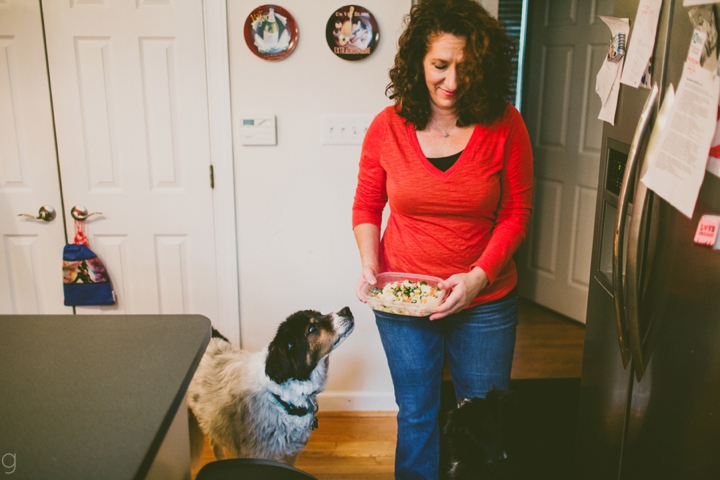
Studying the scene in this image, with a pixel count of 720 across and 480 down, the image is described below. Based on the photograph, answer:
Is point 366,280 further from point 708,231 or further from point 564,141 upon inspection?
point 564,141

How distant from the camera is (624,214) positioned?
1.33m

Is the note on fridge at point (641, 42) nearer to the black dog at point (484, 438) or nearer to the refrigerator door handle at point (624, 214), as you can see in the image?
the refrigerator door handle at point (624, 214)

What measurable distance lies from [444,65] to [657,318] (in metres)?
0.76

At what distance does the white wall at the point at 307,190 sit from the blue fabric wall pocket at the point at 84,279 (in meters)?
0.57

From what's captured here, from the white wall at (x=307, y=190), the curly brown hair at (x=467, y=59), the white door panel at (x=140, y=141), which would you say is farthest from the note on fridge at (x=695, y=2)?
the white door panel at (x=140, y=141)

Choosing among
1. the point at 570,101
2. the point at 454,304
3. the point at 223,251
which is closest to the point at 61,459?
the point at 454,304

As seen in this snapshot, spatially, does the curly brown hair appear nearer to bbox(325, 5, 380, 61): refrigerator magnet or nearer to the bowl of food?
the bowl of food

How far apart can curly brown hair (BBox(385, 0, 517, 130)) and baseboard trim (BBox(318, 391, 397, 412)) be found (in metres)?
1.49

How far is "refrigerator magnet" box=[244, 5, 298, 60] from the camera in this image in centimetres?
231

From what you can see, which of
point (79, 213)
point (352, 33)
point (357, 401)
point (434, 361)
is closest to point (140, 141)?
point (79, 213)

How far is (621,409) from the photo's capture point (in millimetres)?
1499

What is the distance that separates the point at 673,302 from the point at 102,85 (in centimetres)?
214

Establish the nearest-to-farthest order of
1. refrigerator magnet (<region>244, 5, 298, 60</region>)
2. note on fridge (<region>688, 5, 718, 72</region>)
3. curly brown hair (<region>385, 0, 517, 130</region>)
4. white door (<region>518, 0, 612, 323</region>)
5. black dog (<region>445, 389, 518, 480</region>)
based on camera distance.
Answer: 1. note on fridge (<region>688, 5, 718, 72</region>)
2. black dog (<region>445, 389, 518, 480</region>)
3. curly brown hair (<region>385, 0, 517, 130</region>)
4. refrigerator magnet (<region>244, 5, 298, 60</region>)
5. white door (<region>518, 0, 612, 323</region>)

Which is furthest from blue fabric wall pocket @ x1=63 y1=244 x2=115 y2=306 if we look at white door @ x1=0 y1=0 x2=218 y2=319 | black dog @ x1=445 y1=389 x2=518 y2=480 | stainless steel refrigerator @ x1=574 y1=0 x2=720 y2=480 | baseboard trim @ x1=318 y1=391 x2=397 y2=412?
stainless steel refrigerator @ x1=574 y1=0 x2=720 y2=480
